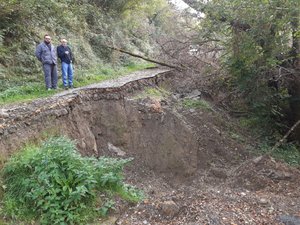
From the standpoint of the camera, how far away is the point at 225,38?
11.6m

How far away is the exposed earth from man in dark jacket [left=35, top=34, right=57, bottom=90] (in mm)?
1014

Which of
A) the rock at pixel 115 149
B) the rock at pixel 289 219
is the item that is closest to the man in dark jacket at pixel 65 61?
the rock at pixel 115 149

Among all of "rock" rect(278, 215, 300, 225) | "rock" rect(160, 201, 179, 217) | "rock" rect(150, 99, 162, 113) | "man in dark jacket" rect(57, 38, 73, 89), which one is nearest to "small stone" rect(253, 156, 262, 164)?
"rock" rect(278, 215, 300, 225)

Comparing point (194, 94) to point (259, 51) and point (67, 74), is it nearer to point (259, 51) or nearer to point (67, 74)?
point (259, 51)

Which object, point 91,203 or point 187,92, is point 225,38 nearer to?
point 187,92

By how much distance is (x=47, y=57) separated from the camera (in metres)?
10.0

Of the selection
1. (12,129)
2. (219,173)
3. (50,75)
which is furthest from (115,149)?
(12,129)

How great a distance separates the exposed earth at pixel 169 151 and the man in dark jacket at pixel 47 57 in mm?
1014

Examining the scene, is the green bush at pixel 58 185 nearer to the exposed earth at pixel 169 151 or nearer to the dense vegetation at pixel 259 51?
the exposed earth at pixel 169 151

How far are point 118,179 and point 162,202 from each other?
868mm

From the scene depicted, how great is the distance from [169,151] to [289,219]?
3.95 meters

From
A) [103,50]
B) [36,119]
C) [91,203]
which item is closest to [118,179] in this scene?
[91,203]

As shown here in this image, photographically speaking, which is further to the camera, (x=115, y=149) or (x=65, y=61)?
(x=65, y=61)

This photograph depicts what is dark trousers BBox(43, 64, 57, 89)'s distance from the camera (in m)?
10.1
